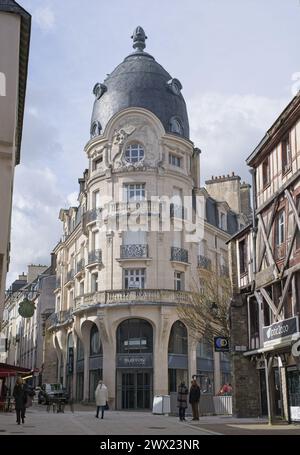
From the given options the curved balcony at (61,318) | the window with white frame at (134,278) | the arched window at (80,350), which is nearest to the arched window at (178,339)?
the window with white frame at (134,278)

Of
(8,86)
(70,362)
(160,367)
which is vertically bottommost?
(160,367)

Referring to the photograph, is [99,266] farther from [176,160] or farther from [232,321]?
[232,321]

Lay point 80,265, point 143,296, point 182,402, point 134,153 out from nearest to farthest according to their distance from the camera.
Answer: point 182,402
point 143,296
point 134,153
point 80,265

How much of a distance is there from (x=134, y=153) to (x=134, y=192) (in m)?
2.61

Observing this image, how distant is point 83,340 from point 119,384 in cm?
438

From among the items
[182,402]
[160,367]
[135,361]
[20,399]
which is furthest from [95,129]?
[20,399]

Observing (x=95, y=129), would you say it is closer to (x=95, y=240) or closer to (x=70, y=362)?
(x=95, y=240)

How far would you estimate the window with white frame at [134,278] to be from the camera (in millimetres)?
39344

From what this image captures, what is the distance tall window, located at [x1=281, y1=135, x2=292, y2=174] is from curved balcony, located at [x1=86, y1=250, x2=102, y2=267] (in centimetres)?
1935

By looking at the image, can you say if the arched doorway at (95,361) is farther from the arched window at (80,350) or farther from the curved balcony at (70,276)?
the curved balcony at (70,276)

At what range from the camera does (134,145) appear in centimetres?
4116

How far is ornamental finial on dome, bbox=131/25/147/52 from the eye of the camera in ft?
150

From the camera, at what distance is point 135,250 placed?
39312 millimetres

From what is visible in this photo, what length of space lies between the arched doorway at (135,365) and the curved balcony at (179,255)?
4359mm
